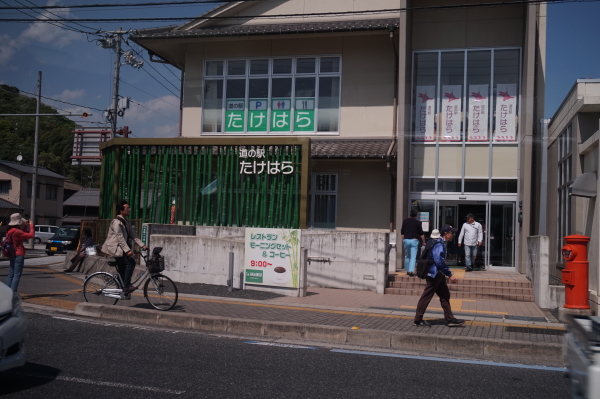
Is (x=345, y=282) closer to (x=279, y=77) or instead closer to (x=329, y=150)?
(x=329, y=150)

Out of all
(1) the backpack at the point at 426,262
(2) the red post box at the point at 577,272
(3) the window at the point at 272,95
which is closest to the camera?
(1) the backpack at the point at 426,262

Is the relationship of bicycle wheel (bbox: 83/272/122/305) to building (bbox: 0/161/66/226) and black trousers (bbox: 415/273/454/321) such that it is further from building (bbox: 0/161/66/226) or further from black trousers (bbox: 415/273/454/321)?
building (bbox: 0/161/66/226)

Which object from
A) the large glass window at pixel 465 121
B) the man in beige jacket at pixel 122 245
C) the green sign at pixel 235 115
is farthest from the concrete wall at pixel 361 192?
the man in beige jacket at pixel 122 245

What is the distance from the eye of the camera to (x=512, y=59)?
57.8ft

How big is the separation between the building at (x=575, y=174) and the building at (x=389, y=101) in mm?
708

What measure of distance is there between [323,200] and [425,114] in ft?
14.3

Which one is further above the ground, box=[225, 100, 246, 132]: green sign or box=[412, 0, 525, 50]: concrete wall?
box=[412, 0, 525, 50]: concrete wall

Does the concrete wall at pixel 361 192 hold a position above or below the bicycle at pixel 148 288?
above

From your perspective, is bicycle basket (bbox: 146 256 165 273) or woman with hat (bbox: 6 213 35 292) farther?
woman with hat (bbox: 6 213 35 292)

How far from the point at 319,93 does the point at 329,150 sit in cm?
246

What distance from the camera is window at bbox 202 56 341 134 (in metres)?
19.3

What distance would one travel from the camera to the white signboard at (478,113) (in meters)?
17.6

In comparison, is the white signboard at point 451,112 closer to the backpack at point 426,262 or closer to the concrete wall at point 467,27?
the concrete wall at point 467,27

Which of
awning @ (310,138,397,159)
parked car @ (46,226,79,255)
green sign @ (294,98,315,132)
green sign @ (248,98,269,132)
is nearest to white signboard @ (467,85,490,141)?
awning @ (310,138,397,159)
